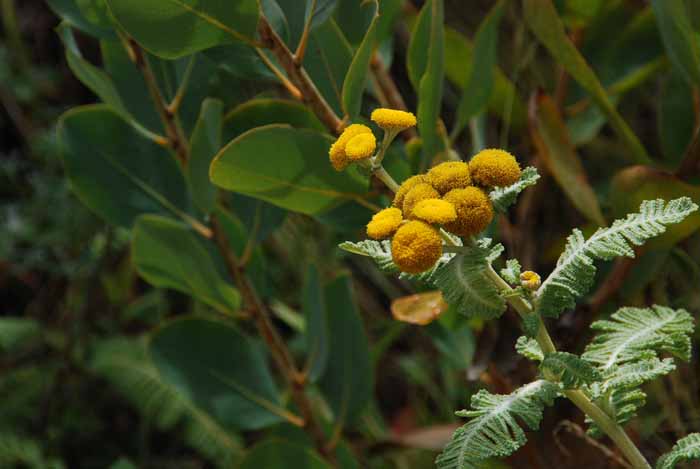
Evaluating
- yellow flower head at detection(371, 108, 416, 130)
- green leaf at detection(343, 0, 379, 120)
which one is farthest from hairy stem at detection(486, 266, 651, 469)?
green leaf at detection(343, 0, 379, 120)

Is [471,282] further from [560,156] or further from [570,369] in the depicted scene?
[560,156]

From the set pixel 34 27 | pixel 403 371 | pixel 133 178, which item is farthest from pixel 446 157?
pixel 34 27

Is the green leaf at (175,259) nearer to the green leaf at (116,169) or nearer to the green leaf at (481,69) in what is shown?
the green leaf at (116,169)

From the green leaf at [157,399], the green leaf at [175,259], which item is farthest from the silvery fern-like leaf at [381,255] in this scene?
the green leaf at [157,399]

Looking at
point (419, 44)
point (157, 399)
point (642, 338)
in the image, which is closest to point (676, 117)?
point (419, 44)

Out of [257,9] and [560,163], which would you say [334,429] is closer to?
[560,163]
